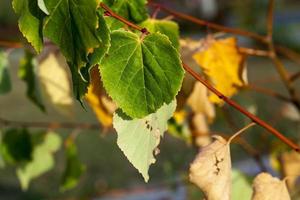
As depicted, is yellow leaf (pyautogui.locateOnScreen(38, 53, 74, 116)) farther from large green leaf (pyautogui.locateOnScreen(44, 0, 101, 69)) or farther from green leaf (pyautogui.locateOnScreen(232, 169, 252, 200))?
large green leaf (pyautogui.locateOnScreen(44, 0, 101, 69))

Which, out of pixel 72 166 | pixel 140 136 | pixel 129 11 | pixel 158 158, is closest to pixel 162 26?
pixel 129 11

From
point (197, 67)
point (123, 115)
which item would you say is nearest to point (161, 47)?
point (123, 115)

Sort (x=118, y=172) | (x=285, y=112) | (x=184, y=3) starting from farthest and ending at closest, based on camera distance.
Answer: (x=184, y=3) → (x=118, y=172) → (x=285, y=112)

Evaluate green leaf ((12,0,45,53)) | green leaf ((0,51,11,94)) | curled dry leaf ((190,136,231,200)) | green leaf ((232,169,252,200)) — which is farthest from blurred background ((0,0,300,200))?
green leaf ((12,0,45,53))

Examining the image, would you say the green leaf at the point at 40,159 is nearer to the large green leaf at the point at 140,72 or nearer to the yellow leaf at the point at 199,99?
the yellow leaf at the point at 199,99

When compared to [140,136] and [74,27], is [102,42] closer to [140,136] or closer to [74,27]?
[74,27]

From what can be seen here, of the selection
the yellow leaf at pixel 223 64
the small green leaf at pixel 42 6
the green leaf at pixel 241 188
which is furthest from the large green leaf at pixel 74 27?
the green leaf at pixel 241 188

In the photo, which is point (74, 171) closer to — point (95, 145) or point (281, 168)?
point (281, 168)
